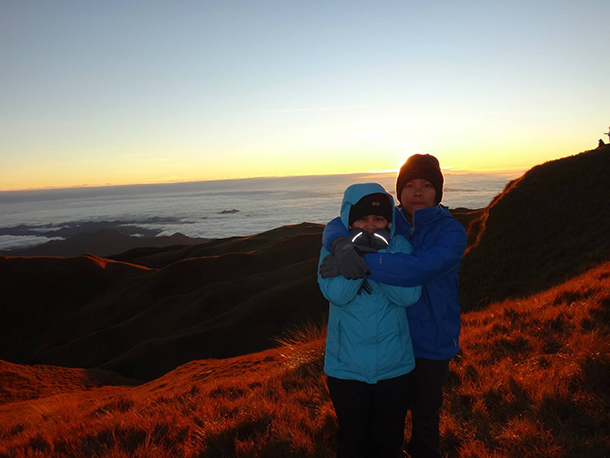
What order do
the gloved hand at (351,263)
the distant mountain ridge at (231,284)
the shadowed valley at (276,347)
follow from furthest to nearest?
the distant mountain ridge at (231,284) < the shadowed valley at (276,347) < the gloved hand at (351,263)

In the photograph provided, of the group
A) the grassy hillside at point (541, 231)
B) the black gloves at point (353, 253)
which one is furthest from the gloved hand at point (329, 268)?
the grassy hillside at point (541, 231)

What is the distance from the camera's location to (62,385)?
69.4 feet

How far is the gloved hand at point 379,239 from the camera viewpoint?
2471 millimetres

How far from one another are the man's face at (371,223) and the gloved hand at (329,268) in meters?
0.44

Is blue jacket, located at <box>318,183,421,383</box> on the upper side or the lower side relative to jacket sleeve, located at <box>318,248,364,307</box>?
lower

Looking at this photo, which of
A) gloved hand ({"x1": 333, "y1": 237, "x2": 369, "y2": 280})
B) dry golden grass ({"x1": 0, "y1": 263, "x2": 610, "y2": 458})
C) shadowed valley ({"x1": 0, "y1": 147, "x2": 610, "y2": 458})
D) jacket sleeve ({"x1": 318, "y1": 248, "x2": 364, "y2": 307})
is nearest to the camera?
gloved hand ({"x1": 333, "y1": 237, "x2": 369, "y2": 280})

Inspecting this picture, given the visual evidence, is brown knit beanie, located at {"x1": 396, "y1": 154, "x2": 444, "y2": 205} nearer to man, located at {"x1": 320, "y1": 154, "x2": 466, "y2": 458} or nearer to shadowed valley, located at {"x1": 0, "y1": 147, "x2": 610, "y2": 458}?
man, located at {"x1": 320, "y1": 154, "x2": 466, "y2": 458}

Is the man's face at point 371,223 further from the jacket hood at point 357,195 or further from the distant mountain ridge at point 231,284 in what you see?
the distant mountain ridge at point 231,284

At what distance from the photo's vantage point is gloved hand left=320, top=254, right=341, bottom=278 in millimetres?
2252

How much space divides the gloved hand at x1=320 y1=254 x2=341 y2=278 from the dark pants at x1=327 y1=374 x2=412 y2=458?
85 centimetres

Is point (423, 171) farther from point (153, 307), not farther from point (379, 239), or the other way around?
point (153, 307)

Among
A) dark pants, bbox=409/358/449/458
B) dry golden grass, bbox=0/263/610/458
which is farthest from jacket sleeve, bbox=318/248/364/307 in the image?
dry golden grass, bbox=0/263/610/458

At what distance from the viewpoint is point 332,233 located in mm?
2586

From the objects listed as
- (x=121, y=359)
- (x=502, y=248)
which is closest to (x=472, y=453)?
(x=502, y=248)
